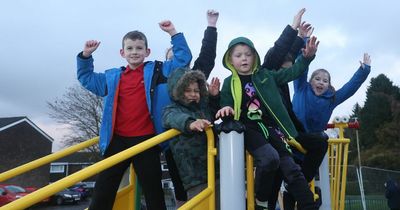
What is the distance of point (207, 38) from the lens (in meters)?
3.37

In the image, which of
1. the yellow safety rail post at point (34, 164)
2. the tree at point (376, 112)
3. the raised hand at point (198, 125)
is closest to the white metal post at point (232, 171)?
the raised hand at point (198, 125)

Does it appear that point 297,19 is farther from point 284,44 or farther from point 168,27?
point 168,27

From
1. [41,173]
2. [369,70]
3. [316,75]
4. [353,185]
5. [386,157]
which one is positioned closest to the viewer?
[316,75]

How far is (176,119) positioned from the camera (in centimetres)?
245

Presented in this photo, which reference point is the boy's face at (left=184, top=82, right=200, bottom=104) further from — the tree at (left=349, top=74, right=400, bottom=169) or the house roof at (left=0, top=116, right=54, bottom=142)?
the house roof at (left=0, top=116, right=54, bottom=142)

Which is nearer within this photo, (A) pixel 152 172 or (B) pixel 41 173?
(A) pixel 152 172

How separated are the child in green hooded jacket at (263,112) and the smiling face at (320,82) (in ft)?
2.44

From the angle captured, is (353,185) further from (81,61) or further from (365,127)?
(365,127)

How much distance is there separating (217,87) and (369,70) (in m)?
1.80

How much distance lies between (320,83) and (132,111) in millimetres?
1717

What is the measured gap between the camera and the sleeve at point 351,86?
3.81m

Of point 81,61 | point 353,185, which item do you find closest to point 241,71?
point 81,61

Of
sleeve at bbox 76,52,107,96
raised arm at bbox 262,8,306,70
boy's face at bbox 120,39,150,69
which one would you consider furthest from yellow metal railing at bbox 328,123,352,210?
sleeve at bbox 76,52,107,96

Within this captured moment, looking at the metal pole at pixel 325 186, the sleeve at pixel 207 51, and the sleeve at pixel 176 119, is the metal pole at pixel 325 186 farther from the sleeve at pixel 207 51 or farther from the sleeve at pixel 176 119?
the sleeve at pixel 176 119
